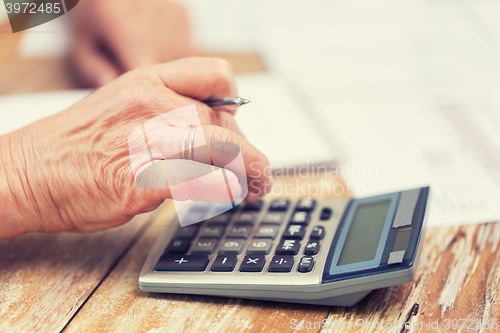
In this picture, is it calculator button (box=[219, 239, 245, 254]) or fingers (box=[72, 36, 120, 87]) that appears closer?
calculator button (box=[219, 239, 245, 254])

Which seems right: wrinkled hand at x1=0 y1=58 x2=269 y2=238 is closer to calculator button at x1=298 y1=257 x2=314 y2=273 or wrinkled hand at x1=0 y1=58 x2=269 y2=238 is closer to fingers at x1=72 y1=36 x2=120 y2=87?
calculator button at x1=298 y1=257 x2=314 y2=273

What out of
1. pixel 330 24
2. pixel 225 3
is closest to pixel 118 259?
pixel 330 24

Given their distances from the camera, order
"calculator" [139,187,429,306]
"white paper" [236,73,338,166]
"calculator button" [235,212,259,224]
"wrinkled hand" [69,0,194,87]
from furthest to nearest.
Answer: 1. "wrinkled hand" [69,0,194,87]
2. "white paper" [236,73,338,166]
3. "calculator button" [235,212,259,224]
4. "calculator" [139,187,429,306]

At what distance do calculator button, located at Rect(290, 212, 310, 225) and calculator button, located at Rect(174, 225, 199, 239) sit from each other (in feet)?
0.31

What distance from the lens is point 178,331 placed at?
0.33 metres

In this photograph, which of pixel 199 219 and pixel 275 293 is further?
pixel 199 219

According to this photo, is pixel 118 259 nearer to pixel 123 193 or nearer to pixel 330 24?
pixel 123 193

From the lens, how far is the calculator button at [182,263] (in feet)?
1.21

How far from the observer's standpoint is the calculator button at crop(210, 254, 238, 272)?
363 mm

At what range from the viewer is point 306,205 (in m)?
0.45

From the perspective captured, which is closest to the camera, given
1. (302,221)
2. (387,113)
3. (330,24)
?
(302,221)

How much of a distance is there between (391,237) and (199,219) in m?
0.19
